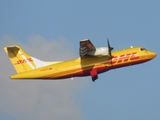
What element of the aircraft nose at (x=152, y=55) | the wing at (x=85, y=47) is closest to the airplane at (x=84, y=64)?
the wing at (x=85, y=47)

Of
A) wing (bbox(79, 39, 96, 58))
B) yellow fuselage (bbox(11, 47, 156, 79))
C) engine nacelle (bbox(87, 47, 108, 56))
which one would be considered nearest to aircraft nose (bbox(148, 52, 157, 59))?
yellow fuselage (bbox(11, 47, 156, 79))

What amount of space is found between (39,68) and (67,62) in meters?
3.60

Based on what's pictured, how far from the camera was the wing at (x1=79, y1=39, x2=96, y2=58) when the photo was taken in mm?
51969

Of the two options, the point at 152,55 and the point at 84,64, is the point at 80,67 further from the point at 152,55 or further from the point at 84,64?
the point at 152,55

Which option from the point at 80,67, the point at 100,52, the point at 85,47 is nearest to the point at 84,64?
the point at 80,67

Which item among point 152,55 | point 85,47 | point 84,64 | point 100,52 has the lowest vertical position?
point 152,55

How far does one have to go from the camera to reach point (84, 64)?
55.6 m

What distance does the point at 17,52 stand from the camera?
57.2m

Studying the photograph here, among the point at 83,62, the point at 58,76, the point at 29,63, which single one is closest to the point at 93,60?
the point at 83,62

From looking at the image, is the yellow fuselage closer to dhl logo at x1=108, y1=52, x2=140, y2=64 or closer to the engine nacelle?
dhl logo at x1=108, y1=52, x2=140, y2=64

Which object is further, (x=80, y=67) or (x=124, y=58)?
(x=124, y=58)

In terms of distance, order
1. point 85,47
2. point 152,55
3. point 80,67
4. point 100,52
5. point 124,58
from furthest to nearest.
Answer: point 152,55 → point 124,58 → point 80,67 → point 100,52 → point 85,47

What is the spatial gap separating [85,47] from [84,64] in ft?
10.2

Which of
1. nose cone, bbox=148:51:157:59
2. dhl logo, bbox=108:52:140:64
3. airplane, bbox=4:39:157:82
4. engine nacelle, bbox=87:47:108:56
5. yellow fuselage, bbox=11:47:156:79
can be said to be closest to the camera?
engine nacelle, bbox=87:47:108:56
